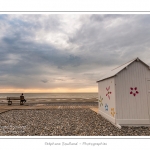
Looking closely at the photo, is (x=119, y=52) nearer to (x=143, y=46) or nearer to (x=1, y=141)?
(x=143, y=46)

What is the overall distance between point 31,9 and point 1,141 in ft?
19.7

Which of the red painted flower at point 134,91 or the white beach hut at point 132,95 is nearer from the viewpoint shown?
the white beach hut at point 132,95

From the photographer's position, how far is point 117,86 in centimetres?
789

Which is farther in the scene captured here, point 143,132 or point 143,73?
point 143,73

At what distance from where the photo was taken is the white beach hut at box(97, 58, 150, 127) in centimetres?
768

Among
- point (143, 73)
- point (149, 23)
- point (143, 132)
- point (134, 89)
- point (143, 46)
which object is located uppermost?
point (149, 23)

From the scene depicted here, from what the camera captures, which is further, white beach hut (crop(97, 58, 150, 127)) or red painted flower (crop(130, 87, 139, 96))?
red painted flower (crop(130, 87, 139, 96))

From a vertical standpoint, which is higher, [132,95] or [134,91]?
[134,91]

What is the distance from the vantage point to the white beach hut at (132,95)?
7680mm

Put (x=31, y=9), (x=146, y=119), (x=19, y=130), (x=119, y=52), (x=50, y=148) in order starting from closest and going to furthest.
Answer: (x=50, y=148), (x=31, y=9), (x=19, y=130), (x=146, y=119), (x=119, y=52)

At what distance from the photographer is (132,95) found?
25.7 ft

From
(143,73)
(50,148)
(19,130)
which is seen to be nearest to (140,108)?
(143,73)

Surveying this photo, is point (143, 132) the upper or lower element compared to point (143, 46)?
lower

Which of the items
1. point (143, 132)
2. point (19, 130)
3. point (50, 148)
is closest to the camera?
point (50, 148)
